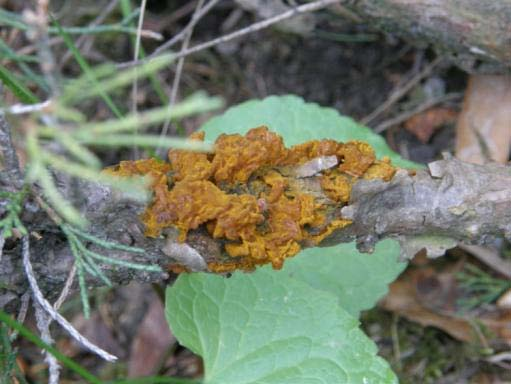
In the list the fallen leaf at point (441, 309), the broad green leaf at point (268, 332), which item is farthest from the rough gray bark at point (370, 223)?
the fallen leaf at point (441, 309)

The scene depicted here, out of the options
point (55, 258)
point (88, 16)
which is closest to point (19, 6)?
point (88, 16)

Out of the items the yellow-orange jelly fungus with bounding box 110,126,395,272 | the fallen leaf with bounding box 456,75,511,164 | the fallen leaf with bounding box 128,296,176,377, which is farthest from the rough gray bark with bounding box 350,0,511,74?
the fallen leaf with bounding box 128,296,176,377

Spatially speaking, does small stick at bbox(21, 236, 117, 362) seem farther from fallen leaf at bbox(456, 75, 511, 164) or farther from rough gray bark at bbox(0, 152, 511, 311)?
fallen leaf at bbox(456, 75, 511, 164)

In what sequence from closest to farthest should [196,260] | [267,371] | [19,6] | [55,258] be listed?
[196,260] → [55,258] → [267,371] → [19,6]

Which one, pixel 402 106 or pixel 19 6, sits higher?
pixel 19 6

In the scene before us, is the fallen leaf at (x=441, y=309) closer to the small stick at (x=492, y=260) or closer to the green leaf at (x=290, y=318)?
the small stick at (x=492, y=260)

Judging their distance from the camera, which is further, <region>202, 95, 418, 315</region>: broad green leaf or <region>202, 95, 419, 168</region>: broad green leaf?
<region>202, 95, 419, 168</region>: broad green leaf

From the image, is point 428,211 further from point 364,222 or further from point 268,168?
point 268,168
